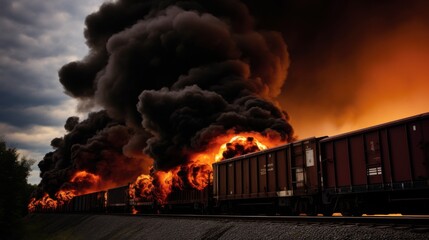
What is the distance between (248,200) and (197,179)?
21.3ft

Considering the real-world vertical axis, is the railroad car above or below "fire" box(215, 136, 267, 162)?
below

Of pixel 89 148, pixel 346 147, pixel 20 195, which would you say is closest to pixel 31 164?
pixel 20 195

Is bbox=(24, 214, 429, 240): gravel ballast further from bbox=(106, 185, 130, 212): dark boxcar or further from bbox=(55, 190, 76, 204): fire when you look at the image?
bbox=(55, 190, 76, 204): fire

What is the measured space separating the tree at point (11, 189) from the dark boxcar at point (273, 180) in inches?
441

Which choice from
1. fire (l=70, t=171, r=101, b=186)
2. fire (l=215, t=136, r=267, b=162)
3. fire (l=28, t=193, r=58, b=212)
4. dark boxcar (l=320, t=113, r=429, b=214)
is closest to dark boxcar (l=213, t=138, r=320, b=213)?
dark boxcar (l=320, t=113, r=429, b=214)

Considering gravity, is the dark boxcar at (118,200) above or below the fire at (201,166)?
→ below

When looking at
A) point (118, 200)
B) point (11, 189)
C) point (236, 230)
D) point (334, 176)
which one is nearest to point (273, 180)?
point (334, 176)

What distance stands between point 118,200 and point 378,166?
31853mm

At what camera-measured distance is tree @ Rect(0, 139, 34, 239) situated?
20797 millimetres

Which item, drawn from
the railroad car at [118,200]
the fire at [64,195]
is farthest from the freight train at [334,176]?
the fire at [64,195]

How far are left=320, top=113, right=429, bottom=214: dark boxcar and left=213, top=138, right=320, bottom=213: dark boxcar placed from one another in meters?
0.93

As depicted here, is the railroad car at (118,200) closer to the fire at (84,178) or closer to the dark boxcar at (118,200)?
the dark boxcar at (118,200)

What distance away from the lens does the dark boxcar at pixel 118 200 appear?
3815 cm

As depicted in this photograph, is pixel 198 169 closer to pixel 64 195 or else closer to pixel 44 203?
pixel 64 195
